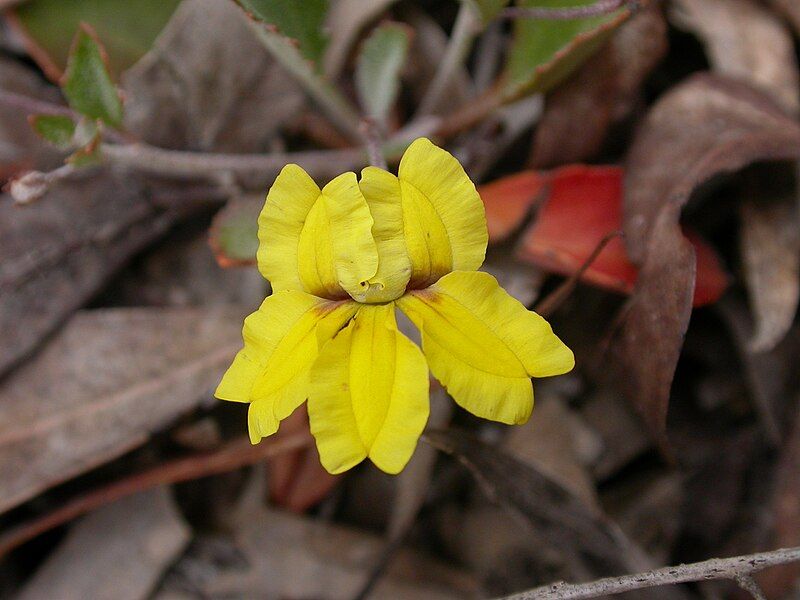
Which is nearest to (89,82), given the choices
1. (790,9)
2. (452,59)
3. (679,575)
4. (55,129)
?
(55,129)

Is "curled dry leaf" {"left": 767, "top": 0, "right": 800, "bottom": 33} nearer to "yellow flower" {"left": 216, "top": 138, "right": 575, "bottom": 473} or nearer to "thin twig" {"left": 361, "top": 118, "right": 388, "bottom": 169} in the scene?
"thin twig" {"left": 361, "top": 118, "right": 388, "bottom": 169}

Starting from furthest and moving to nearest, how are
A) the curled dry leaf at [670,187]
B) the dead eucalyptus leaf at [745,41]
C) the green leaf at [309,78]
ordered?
the dead eucalyptus leaf at [745,41] → the green leaf at [309,78] → the curled dry leaf at [670,187]

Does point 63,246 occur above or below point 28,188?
below

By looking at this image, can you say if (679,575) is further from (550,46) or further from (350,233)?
(550,46)

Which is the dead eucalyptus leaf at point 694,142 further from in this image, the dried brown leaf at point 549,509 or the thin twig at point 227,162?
the thin twig at point 227,162

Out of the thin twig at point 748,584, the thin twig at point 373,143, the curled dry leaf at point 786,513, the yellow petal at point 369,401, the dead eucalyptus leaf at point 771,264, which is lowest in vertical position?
the curled dry leaf at point 786,513

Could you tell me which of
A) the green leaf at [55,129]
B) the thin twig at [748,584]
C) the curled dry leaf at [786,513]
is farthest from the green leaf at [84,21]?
the curled dry leaf at [786,513]
